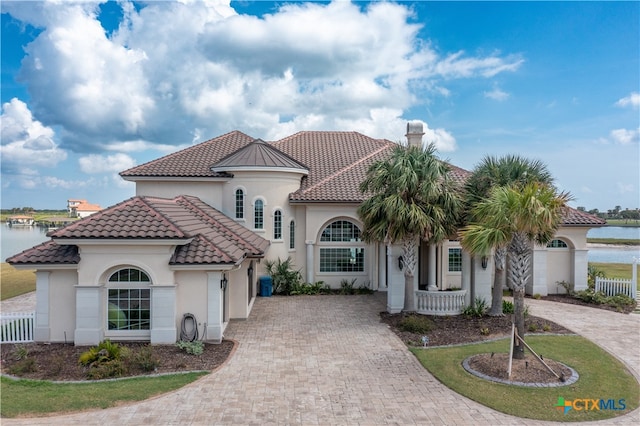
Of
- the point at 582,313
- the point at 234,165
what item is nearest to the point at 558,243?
the point at 582,313

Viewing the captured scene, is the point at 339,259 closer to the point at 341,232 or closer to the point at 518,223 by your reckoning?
the point at 341,232

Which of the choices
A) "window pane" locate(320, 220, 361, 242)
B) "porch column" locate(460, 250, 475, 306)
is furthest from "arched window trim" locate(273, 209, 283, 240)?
"porch column" locate(460, 250, 475, 306)

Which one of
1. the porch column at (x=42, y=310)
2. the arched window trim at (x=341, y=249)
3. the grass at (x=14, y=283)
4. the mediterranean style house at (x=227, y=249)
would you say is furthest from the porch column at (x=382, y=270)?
the grass at (x=14, y=283)

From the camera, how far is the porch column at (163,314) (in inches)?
500

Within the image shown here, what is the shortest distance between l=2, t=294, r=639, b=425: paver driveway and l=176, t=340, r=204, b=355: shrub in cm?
116

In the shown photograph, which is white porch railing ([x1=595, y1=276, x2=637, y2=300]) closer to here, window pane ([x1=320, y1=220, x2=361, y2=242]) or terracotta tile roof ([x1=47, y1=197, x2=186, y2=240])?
window pane ([x1=320, y1=220, x2=361, y2=242])

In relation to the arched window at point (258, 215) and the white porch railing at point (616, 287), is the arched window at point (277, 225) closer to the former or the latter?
the arched window at point (258, 215)

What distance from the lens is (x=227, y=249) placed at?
46.2ft

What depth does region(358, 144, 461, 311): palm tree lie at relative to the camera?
14977 millimetres

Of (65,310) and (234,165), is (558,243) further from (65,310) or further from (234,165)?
(65,310)

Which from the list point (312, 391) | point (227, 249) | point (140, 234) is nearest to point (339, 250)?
point (227, 249)

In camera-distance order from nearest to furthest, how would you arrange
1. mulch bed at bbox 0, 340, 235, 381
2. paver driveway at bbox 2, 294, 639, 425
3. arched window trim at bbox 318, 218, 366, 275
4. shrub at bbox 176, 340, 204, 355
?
paver driveway at bbox 2, 294, 639, 425 < mulch bed at bbox 0, 340, 235, 381 < shrub at bbox 176, 340, 204, 355 < arched window trim at bbox 318, 218, 366, 275

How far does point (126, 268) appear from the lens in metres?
12.9

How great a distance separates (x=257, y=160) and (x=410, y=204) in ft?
31.6
